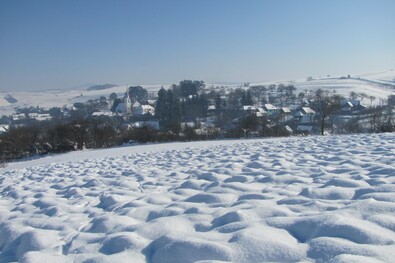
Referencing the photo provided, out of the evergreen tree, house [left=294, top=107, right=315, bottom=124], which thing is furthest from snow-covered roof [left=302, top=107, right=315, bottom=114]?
the evergreen tree

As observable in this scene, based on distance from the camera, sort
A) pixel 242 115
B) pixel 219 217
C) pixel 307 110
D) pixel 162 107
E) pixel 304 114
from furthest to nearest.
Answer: pixel 162 107 → pixel 307 110 → pixel 304 114 → pixel 242 115 → pixel 219 217

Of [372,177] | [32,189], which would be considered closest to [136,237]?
[372,177]

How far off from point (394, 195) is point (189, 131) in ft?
79.9

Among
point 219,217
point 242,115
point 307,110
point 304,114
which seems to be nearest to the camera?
point 219,217

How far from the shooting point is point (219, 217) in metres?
3.06

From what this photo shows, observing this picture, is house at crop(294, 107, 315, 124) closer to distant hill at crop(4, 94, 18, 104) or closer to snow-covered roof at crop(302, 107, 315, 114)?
snow-covered roof at crop(302, 107, 315, 114)

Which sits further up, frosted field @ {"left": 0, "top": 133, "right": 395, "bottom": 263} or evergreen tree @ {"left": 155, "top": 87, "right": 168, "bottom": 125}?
frosted field @ {"left": 0, "top": 133, "right": 395, "bottom": 263}

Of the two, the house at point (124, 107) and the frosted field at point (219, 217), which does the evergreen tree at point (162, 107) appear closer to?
the house at point (124, 107)

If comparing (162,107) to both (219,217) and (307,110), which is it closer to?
(307,110)

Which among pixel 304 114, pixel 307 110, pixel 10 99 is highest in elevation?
pixel 10 99

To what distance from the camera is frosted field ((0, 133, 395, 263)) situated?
7.32 ft

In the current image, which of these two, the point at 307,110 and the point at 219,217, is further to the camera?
the point at 307,110

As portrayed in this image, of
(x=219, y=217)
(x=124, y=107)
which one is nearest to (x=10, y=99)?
(x=124, y=107)

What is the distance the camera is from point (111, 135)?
26156 mm
